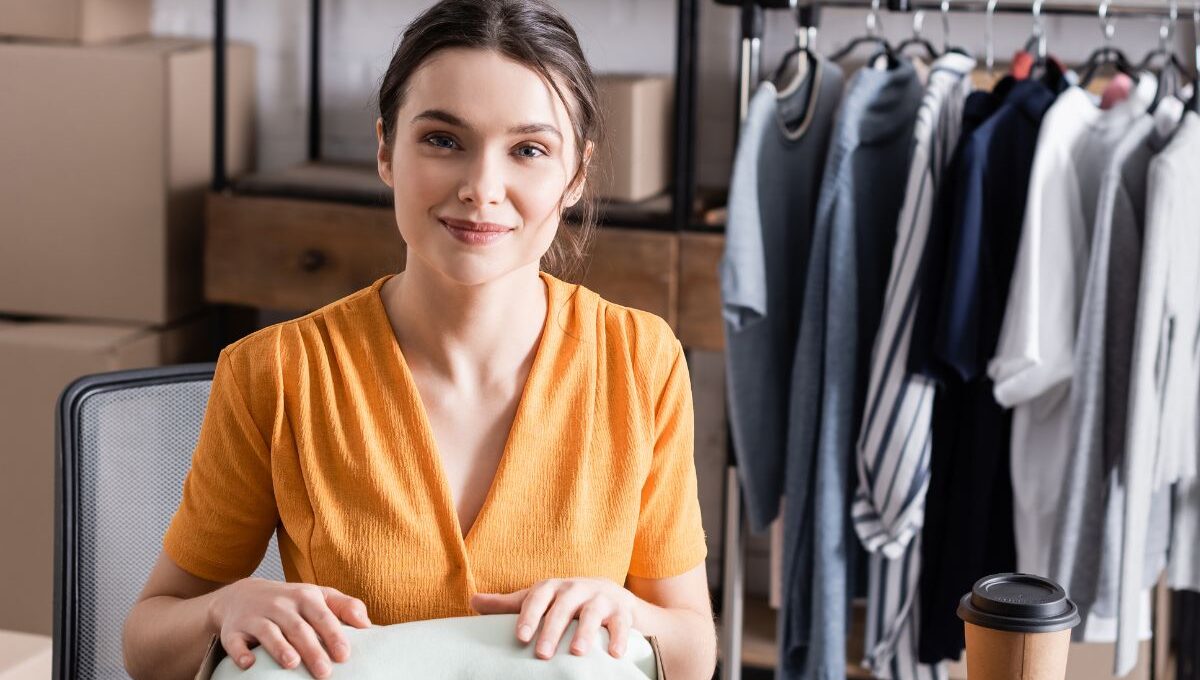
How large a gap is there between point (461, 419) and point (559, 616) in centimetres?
28

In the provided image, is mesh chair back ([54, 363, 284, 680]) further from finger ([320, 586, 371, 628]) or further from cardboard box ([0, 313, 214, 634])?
cardboard box ([0, 313, 214, 634])

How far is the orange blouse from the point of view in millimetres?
1129

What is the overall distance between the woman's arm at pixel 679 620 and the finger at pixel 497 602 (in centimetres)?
14

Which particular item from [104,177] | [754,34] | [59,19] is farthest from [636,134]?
[59,19]

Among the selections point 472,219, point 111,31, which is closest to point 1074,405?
point 472,219

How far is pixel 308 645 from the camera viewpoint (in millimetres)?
903

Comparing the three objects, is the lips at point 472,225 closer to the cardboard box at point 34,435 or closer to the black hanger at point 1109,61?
the black hanger at point 1109,61

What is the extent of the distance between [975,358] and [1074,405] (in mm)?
156

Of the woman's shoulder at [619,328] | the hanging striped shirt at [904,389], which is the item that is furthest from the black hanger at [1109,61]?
the woman's shoulder at [619,328]

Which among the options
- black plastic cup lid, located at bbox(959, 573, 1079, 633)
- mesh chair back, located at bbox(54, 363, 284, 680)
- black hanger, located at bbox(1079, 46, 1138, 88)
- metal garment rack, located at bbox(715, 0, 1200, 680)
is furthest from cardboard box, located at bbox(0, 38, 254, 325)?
black plastic cup lid, located at bbox(959, 573, 1079, 633)

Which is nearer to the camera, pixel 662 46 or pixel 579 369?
A: pixel 579 369

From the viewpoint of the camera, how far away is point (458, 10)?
1134 mm

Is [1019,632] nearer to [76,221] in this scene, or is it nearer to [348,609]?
[348,609]

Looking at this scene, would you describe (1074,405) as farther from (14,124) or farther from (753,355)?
(14,124)
